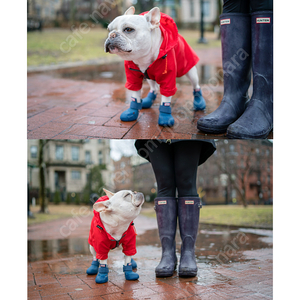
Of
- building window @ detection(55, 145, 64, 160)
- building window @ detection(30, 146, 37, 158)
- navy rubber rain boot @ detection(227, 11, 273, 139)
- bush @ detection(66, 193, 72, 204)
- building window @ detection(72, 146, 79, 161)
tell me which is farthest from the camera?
bush @ detection(66, 193, 72, 204)

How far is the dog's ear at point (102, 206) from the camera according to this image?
2205 millimetres

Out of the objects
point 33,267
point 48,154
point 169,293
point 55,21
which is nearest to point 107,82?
point 33,267

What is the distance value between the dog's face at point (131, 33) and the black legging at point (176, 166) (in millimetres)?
712

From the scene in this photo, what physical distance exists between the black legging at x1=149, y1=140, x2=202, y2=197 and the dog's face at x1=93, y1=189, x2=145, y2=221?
0.92ft

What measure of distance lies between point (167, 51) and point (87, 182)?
9.55 meters

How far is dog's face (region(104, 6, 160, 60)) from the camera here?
2.35 metres

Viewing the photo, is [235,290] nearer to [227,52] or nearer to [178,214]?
[178,214]

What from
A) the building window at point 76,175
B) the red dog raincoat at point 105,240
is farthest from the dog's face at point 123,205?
the building window at point 76,175

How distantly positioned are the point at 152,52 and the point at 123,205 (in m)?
1.23

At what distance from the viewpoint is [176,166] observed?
241 centimetres

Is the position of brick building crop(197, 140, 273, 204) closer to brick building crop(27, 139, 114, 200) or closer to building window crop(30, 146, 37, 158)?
brick building crop(27, 139, 114, 200)

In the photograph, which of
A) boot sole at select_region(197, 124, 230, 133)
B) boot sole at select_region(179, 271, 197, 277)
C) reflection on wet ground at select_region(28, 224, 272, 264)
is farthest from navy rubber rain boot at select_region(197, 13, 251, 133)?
reflection on wet ground at select_region(28, 224, 272, 264)

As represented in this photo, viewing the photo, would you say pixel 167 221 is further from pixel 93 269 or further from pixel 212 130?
pixel 212 130

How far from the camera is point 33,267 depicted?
9.21ft
